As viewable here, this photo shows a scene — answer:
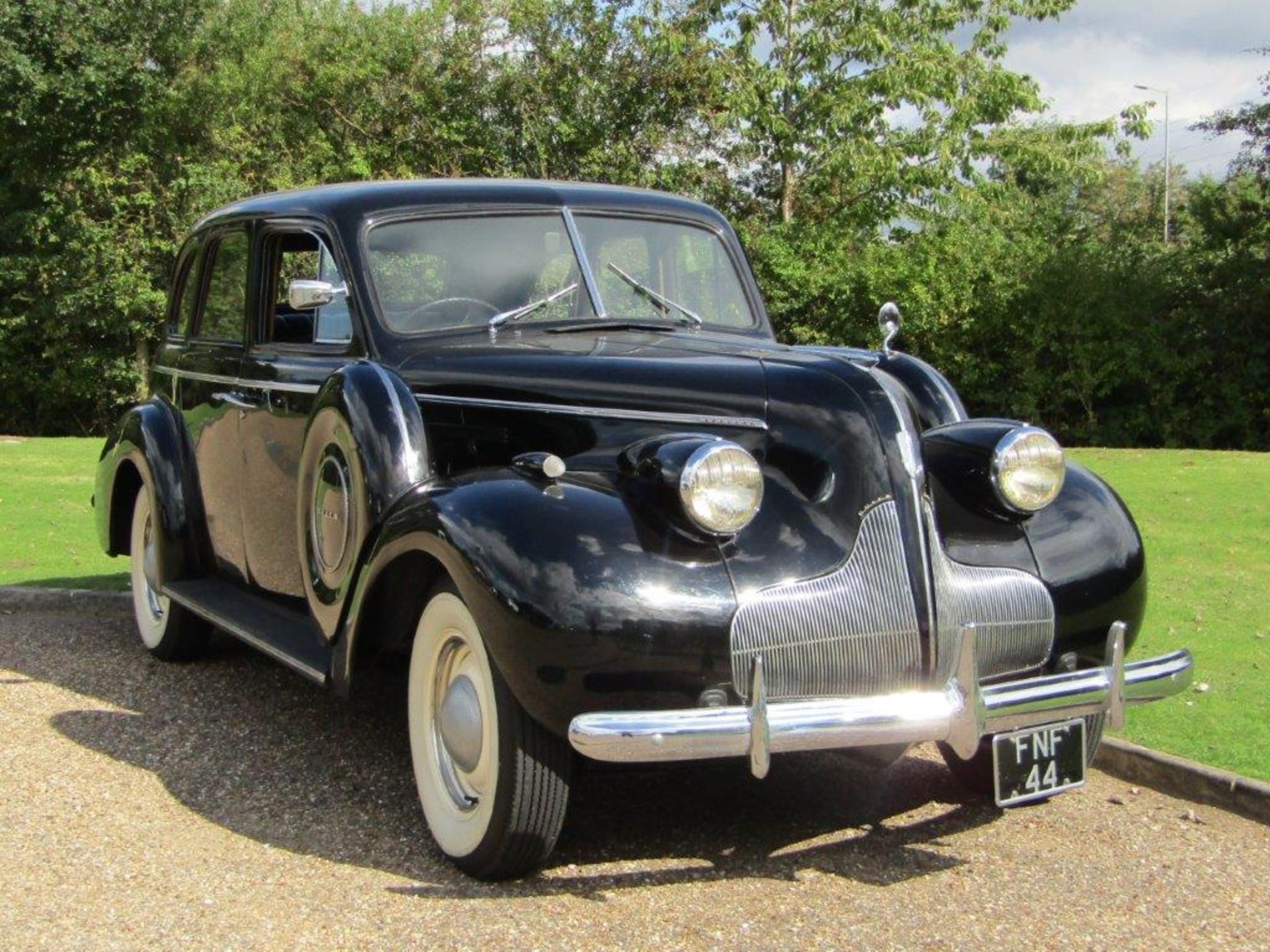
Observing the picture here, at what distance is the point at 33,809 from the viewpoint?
4504 mm

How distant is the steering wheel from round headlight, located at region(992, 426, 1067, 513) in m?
1.84

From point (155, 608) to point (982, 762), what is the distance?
155 inches

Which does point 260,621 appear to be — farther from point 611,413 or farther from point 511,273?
point 611,413

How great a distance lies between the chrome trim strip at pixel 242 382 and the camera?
518 cm

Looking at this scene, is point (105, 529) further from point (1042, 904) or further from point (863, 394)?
point (1042, 904)

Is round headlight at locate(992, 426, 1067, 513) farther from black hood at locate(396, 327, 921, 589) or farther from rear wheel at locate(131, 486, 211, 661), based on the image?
rear wheel at locate(131, 486, 211, 661)

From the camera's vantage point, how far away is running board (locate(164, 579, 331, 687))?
469 centimetres

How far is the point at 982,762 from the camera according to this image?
4605 millimetres

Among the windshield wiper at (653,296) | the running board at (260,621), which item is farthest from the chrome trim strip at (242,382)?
the windshield wiper at (653,296)

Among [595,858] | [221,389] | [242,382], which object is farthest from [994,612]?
[221,389]

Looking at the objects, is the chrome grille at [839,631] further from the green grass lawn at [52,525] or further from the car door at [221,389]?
the green grass lawn at [52,525]

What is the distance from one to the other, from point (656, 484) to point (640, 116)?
19.6 meters

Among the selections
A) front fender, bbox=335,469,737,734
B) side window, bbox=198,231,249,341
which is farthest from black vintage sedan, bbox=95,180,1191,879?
side window, bbox=198,231,249,341

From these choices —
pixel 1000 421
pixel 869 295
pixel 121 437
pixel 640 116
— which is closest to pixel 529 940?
pixel 1000 421
